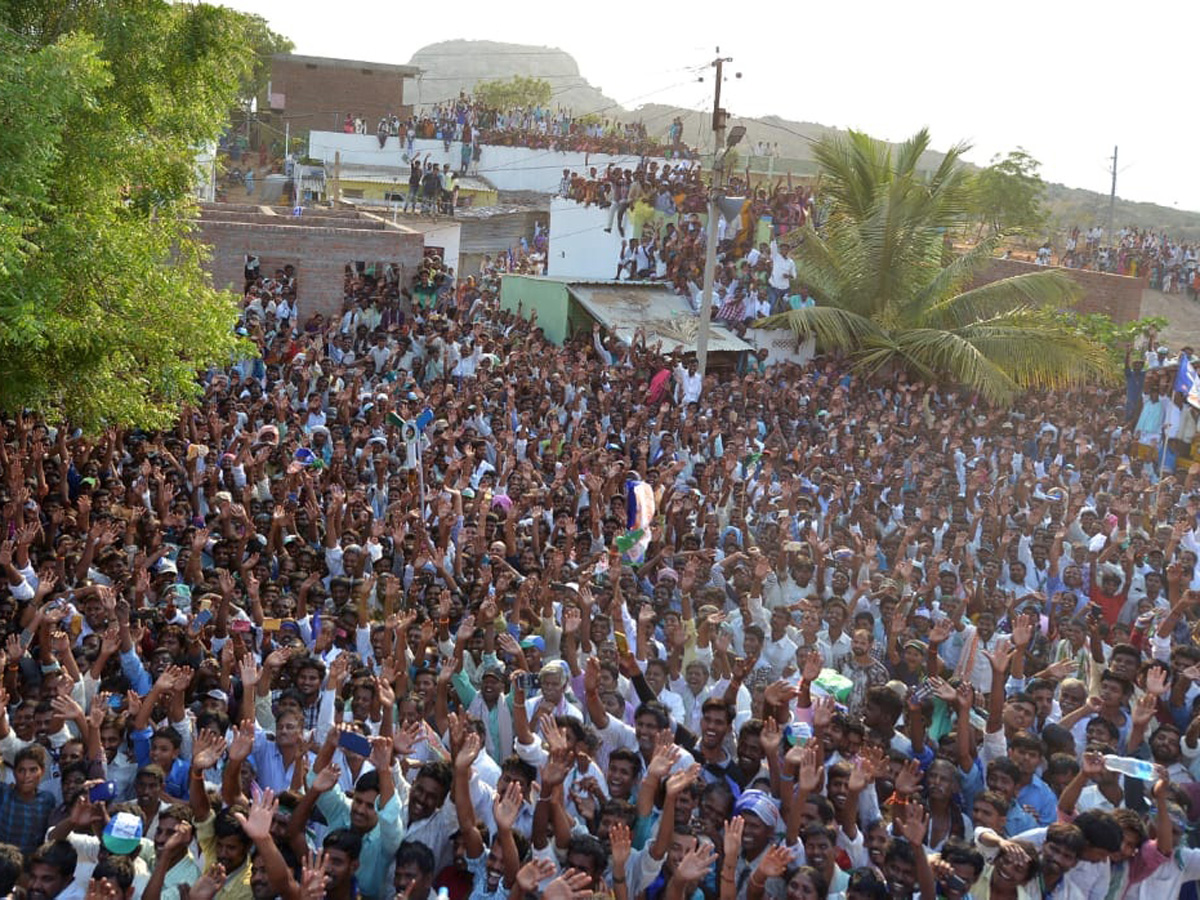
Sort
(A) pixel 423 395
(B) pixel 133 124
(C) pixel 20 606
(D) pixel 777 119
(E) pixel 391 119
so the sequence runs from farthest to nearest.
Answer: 1. (D) pixel 777 119
2. (E) pixel 391 119
3. (A) pixel 423 395
4. (B) pixel 133 124
5. (C) pixel 20 606

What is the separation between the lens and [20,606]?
696cm

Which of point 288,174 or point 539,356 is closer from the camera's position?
point 539,356

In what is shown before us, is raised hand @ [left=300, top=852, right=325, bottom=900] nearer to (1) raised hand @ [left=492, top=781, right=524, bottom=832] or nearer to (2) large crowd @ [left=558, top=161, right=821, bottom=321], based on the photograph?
(1) raised hand @ [left=492, top=781, right=524, bottom=832]

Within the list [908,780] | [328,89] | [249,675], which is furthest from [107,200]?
[328,89]

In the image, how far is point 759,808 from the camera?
15.6 feet

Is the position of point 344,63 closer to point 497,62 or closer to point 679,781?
point 679,781

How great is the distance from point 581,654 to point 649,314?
11999mm

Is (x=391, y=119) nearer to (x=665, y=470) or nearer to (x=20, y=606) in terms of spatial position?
(x=665, y=470)

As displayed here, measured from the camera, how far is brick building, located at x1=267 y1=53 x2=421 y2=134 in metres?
39.4

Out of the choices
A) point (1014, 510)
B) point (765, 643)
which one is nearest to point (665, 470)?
point (1014, 510)

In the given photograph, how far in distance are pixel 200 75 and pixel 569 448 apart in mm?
4563

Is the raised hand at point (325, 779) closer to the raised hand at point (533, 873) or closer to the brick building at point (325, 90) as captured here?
the raised hand at point (533, 873)

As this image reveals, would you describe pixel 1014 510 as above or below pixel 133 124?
below

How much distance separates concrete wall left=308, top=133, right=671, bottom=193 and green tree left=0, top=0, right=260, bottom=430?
1012 inches
